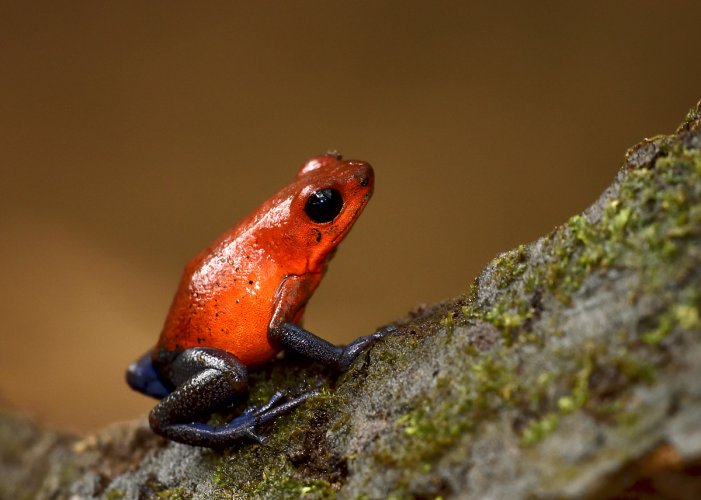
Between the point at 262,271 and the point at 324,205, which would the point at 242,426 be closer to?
the point at 262,271

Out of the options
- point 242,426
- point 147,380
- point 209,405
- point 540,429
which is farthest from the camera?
point 147,380

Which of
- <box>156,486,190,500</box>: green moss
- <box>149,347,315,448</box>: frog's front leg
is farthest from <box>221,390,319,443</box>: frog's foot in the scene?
<box>156,486,190,500</box>: green moss

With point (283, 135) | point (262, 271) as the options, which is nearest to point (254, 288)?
point (262, 271)

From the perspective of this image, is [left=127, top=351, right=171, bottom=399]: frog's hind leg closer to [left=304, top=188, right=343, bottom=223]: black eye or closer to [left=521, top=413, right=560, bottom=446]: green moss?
[left=304, top=188, right=343, bottom=223]: black eye

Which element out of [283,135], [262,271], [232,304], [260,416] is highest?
[283,135]

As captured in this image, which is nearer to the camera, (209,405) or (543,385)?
(543,385)
